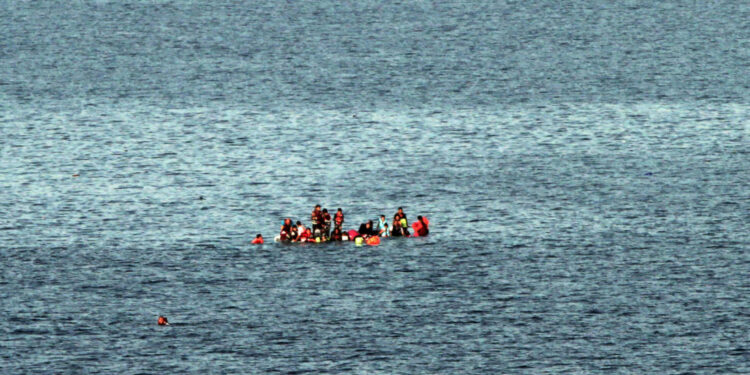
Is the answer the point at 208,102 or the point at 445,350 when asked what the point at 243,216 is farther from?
the point at 208,102

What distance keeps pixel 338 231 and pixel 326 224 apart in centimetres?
100

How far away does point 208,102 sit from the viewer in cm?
14825

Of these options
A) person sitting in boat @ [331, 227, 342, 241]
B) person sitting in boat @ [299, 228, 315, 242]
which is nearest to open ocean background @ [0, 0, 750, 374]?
person sitting in boat @ [299, 228, 315, 242]

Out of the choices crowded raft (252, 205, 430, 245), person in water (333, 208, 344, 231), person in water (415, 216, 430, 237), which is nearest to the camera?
crowded raft (252, 205, 430, 245)

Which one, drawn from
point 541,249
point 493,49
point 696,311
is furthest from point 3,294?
point 493,49

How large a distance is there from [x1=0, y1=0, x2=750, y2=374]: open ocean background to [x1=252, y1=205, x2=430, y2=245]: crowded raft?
124cm

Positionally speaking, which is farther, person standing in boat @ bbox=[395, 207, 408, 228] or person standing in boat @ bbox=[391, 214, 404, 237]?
person standing in boat @ bbox=[391, 214, 404, 237]

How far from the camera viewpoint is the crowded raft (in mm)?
93125

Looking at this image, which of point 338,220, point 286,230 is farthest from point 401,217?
point 286,230

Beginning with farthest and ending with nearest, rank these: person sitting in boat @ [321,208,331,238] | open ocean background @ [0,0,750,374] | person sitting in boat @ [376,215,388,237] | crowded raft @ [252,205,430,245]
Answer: person sitting in boat @ [376,215,388,237], crowded raft @ [252,205,430,245], person sitting in boat @ [321,208,331,238], open ocean background @ [0,0,750,374]

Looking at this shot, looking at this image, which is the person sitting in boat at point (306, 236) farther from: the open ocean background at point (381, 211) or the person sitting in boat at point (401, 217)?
the person sitting in boat at point (401, 217)

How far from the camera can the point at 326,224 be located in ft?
306

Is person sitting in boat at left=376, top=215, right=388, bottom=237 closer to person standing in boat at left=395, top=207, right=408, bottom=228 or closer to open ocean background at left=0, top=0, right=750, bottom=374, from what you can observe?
person standing in boat at left=395, top=207, right=408, bottom=228

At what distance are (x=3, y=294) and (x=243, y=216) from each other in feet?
74.0
